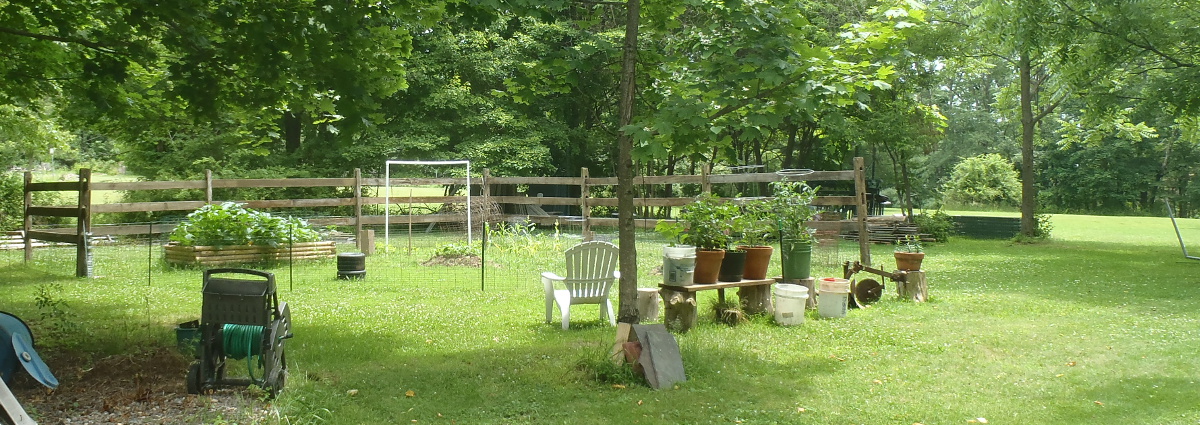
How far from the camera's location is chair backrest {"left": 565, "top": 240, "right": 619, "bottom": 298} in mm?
7422

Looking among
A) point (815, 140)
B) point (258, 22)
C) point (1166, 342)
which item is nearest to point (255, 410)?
point (258, 22)

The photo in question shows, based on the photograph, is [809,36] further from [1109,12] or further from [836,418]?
[1109,12]

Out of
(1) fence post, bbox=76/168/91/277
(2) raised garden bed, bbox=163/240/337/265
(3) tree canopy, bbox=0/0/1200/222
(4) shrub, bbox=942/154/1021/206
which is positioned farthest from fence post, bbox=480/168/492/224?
(4) shrub, bbox=942/154/1021/206

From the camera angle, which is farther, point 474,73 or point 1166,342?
point 474,73

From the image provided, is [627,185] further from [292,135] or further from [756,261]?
[292,135]

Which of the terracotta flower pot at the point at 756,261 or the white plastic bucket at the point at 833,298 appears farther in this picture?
the white plastic bucket at the point at 833,298

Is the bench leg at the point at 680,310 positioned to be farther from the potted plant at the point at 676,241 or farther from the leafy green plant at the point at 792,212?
the leafy green plant at the point at 792,212

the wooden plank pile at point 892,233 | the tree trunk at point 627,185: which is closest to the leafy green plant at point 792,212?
the tree trunk at point 627,185

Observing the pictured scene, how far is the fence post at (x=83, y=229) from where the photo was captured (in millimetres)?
10656

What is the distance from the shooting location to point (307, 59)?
5.88 meters

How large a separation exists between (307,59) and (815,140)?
2560 cm

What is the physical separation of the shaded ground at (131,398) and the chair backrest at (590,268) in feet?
10.7

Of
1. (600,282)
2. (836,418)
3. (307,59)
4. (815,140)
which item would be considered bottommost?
(836,418)

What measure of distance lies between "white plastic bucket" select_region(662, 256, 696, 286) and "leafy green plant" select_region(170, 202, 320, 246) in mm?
6736
